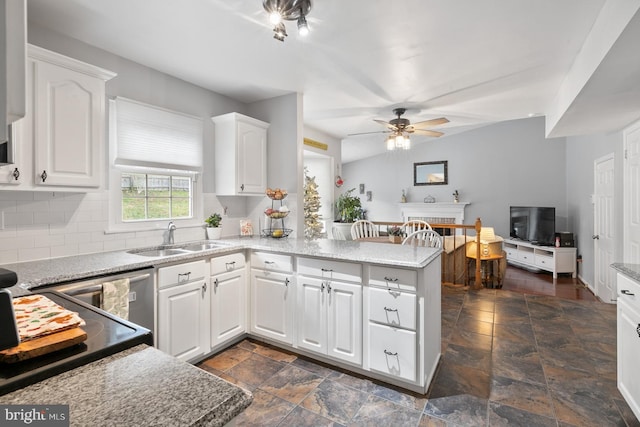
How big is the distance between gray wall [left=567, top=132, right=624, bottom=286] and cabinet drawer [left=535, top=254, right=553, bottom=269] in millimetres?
455

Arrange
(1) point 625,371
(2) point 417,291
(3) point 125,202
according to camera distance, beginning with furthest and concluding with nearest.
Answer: (3) point 125,202
(2) point 417,291
(1) point 625,371

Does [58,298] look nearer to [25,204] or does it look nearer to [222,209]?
[25,204]

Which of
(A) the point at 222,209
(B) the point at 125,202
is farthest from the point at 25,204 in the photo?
(A) the point at 222,209

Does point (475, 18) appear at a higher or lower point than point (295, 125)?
higher

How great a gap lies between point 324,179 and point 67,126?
16.1ft

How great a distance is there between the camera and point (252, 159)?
3461 millimetres

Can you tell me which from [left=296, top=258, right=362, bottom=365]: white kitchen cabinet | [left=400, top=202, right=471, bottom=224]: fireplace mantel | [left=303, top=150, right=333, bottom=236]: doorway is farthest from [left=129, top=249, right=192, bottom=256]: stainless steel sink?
[left=400, top=202, right=471, bottom=224]: fireplace mantel

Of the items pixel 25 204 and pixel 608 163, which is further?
pixel 608 163

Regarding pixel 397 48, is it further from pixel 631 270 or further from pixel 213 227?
pixel 213 227

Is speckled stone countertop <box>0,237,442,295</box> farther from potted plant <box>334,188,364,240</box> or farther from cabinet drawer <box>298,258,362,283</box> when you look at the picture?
potted plant <box>334,188,364,240</box>

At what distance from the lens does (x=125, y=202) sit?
8.92 ft

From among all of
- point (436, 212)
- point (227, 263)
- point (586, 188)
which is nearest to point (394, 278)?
point (227, 263)

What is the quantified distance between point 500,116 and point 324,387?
454cm

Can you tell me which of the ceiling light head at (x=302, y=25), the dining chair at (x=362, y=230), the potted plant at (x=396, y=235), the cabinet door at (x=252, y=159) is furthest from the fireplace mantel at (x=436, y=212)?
the ceiling light head at (x=302, y=25)
